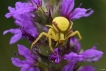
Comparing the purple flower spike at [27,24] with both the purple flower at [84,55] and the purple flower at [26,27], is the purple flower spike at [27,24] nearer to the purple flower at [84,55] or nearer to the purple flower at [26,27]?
the purple flower at [26,27]

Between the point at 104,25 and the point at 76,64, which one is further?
the point at 104,25

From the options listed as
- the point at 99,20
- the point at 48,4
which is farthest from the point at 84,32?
the point at 48,4

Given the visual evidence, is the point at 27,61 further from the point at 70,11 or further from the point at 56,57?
the point at 70,11

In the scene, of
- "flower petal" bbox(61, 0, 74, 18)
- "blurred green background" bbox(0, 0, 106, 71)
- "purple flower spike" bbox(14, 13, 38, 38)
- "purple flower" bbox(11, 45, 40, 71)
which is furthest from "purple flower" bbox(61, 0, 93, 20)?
"blurred green background" bbox(0, 0, 106, 71)

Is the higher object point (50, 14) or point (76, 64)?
point (50, 14)

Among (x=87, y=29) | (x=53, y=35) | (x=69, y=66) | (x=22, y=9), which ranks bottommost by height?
(x=87, y=29)

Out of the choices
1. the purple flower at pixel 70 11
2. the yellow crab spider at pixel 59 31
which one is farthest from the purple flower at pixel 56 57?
the purple flower at pixel 70 11

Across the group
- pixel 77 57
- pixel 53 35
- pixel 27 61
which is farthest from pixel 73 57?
pixel 27 61

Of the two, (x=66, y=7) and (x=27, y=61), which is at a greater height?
(x=66, y=7)

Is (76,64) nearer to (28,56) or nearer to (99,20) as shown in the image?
(28,56)

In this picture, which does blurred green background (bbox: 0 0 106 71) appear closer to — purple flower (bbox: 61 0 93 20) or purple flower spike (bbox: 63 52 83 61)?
purple flower (bbox: 61 0 93 20)

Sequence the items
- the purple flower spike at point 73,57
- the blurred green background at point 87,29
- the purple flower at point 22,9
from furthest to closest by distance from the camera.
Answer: the blurred green background at point 87,29, the purple flower at point 22,9, the purple flower spike at point 73,57
